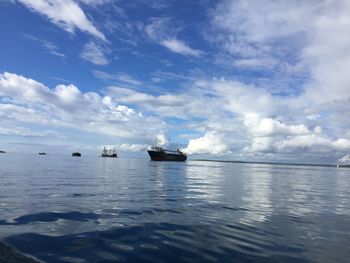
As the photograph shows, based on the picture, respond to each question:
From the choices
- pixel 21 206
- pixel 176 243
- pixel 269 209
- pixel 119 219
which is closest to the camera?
pixel 176 243

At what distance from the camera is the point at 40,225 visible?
16203 mm

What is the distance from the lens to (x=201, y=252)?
12906 mm

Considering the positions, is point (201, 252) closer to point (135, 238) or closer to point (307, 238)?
point (135, 238)

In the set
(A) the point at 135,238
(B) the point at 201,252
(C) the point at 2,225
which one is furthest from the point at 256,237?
(C) the point at 2,225

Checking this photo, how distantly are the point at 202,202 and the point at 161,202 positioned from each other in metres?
3.35

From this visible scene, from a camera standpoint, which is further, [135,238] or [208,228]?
[208,228]

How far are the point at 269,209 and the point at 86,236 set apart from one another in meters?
15.1

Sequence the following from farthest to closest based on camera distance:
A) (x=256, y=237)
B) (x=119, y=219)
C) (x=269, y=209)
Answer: (x=269, y=209) < (x=119, y=219) < (x=256, y=237)

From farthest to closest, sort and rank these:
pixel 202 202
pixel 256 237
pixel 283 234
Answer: pixel 202 202 < pixel 283 234 < pixel 256 237

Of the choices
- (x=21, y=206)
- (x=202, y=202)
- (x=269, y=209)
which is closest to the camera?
(x=21, y=206)

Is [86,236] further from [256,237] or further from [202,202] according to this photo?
[202,202]

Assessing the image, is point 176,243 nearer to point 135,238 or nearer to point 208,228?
point 135,238

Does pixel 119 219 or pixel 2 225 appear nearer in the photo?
pixel 2 225

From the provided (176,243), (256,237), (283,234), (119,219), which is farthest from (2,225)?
(283,234)
